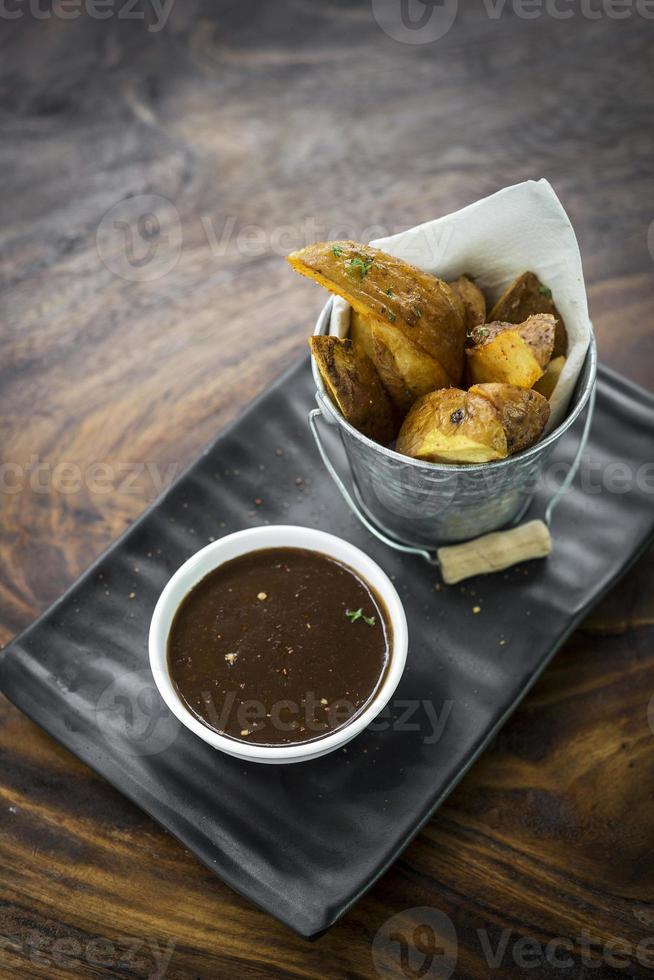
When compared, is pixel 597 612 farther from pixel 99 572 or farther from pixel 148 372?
pixel 148 372

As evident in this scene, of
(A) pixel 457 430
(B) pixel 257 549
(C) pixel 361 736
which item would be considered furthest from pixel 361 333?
(C) pixel 361 736

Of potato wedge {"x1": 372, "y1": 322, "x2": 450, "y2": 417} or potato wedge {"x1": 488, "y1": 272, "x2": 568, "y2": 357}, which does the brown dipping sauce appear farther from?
potato wedge {"x1": 488, "y1": 272, "x2": 568, "y2": 357}

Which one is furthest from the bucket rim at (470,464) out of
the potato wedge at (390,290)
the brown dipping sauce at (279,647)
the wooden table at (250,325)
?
the wooden table at (250,325)

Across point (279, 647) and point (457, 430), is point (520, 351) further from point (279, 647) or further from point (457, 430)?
point (279, 647)

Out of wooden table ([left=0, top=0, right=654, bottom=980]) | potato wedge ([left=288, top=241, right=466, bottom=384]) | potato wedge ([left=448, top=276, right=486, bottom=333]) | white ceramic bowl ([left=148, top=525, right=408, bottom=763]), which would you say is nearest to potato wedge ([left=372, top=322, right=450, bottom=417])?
potato wedge ([left=288, top=241, right=466, bottom=384])

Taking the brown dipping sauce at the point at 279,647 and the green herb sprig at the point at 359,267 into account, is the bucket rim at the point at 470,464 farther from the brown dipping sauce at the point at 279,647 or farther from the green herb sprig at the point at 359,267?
the brown dipping sauce at the point at 279,647

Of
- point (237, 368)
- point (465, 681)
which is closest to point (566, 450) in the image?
point (465, 681)
